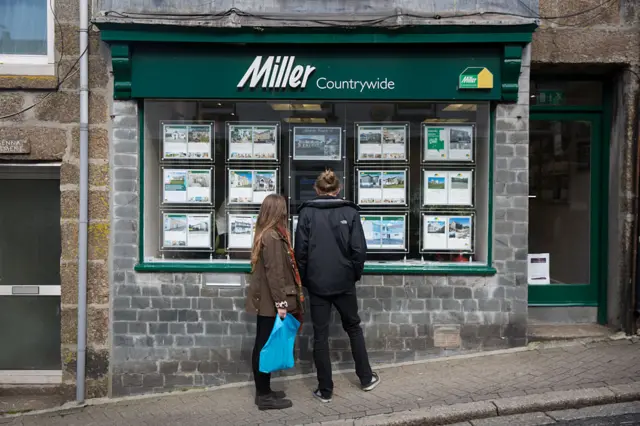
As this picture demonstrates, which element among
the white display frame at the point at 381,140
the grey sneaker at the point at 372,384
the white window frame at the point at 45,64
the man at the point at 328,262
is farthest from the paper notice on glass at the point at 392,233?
the white window frame at the point at 45,64

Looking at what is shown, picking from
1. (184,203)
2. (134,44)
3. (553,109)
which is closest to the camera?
(134,44)

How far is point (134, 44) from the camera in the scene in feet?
20.1

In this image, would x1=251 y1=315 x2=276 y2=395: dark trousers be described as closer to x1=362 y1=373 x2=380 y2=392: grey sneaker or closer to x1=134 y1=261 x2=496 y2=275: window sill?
x1=362 y1=373 x2=380 y2=392: grey sneaker

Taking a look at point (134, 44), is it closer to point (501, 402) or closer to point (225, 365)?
point (225, 365)

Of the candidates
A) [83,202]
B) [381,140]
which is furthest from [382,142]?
[83,202]

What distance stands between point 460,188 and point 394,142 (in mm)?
892

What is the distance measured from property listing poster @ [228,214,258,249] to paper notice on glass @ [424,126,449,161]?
81.2 inches

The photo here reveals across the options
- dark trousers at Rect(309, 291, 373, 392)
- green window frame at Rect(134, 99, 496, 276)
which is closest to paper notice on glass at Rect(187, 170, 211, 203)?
green window frame at Rect(134, 99, 496, 276)

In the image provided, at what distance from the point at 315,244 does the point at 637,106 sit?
4.09 metres

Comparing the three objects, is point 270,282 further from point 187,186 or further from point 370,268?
point 187,186

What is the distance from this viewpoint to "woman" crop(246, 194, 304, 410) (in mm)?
5219

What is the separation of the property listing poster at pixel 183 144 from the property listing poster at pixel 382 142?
1.69 meters

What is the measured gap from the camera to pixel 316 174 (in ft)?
21.7

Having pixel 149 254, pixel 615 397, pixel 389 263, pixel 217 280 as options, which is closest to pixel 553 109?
pixel 389 263
